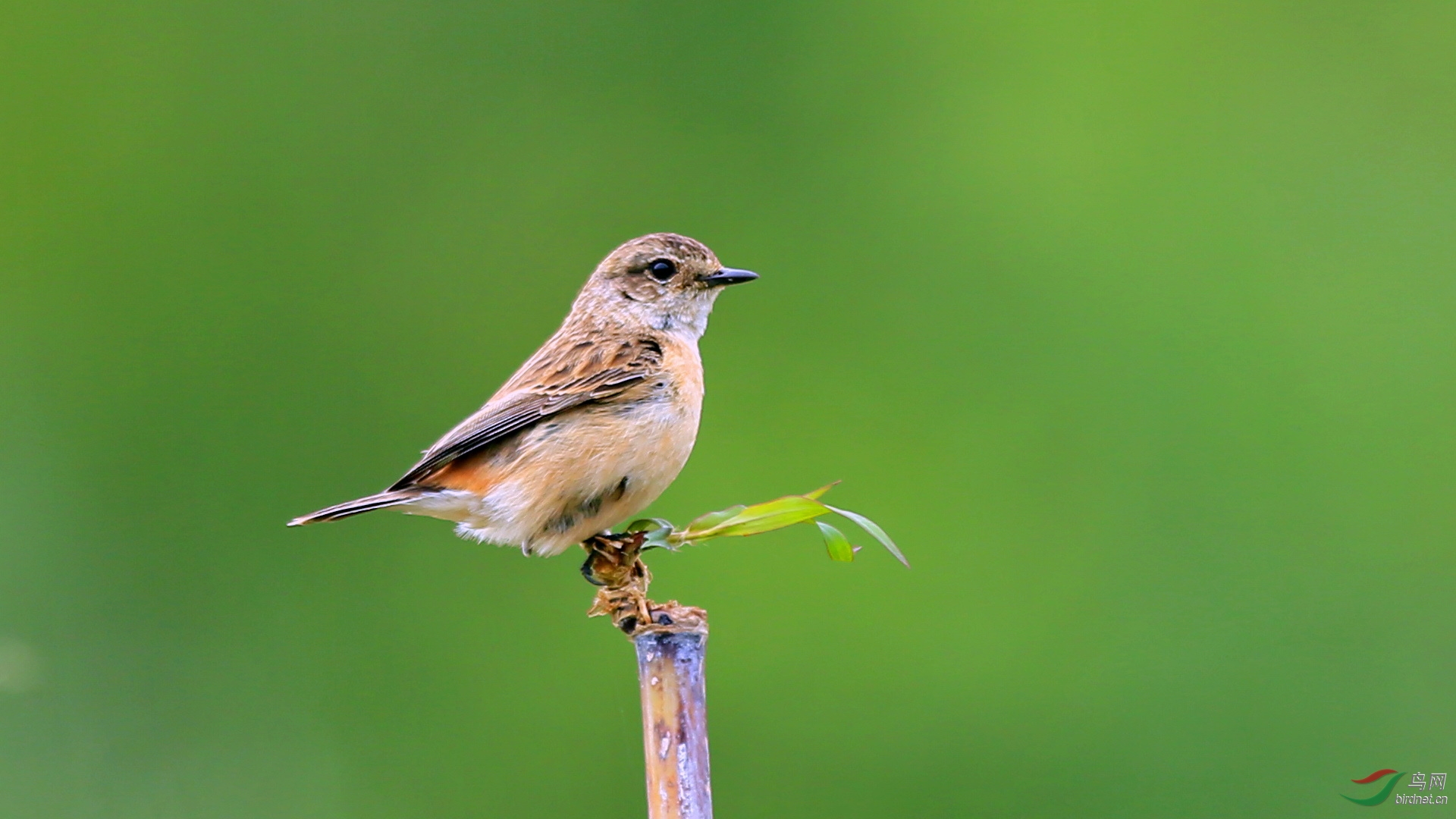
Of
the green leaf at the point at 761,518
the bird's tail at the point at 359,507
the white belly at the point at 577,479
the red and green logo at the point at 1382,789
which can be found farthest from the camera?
the red and green logo at the point at 1382,789

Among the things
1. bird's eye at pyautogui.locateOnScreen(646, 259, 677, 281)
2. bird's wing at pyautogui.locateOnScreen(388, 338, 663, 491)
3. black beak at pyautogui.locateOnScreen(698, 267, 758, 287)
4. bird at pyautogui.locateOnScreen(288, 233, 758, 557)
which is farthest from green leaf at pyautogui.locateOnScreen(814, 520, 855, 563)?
bird's eye at pyautogui.locateOnScreen(646, 259, 677, 281)

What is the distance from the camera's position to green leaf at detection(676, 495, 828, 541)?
283 cm

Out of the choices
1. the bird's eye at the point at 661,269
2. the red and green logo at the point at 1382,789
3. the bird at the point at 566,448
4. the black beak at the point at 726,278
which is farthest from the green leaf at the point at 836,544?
the red and green logo at the point at 1382,789

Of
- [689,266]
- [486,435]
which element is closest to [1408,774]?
[689,266]

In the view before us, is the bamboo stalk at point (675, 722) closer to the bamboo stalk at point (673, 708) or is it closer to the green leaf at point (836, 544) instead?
the bamboo stalk at point (673, 708)

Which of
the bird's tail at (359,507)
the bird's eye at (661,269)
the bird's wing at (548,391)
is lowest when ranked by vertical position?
the bird's tail at (359,507)

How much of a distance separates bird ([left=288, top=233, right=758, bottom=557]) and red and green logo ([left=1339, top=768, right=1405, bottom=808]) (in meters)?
3.66

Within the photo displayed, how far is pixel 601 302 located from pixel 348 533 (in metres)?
3.81

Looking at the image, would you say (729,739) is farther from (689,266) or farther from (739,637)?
(689,266)

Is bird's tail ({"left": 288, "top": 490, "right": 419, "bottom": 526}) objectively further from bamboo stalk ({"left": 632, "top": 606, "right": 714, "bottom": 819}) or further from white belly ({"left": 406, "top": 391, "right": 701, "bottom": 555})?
bamboo stalk ({"left": 632, "top": 606, "right": 714, "bottom": 819})

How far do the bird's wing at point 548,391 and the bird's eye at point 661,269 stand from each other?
37cm

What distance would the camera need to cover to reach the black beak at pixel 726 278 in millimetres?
4699

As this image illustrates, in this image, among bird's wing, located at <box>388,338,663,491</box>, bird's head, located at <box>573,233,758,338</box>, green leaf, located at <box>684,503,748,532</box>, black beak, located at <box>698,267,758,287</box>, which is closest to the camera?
green leaf, located at <box>684,503,748,532</box>

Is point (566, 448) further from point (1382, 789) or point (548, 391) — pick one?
point (1382, 789)
